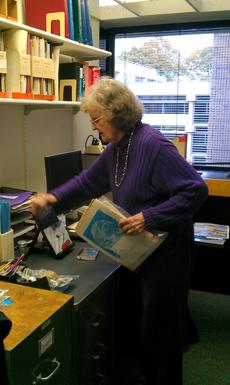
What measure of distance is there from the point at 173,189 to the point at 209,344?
4.36 ft

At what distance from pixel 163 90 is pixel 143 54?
38cm

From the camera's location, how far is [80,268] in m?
1.80

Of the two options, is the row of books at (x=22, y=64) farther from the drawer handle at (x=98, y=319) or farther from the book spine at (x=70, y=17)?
the drawer handle at (x=98, y=319)

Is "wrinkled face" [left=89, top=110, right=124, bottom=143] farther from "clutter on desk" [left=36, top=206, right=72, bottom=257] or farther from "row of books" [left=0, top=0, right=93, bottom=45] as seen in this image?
"row of books" [left=0, top=0, right=93, bottom=45]

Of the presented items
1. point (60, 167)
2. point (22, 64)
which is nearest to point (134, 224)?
point (60, 167)

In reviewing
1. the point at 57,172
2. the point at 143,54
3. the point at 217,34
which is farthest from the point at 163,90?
the point at 57,172

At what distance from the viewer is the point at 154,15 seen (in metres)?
3.20

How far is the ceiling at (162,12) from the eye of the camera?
3.04 metres

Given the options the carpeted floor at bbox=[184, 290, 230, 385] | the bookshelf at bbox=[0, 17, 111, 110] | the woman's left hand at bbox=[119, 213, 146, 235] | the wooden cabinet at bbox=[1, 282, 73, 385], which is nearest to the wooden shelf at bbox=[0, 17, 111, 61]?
the bookshelf at bbox=[0, 17, 111, 110]

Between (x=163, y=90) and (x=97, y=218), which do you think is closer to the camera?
(x=97, y=218)

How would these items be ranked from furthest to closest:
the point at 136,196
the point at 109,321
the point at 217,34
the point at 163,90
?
the point at 163,90, the point at 217,34, the point at 109,321, the point at 136,196

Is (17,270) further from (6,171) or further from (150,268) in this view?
(6,171)

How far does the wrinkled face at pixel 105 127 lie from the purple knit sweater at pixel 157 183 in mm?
34

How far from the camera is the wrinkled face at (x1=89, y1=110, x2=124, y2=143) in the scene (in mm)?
1621
